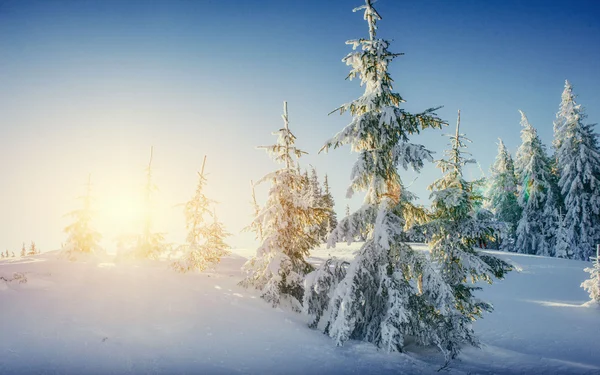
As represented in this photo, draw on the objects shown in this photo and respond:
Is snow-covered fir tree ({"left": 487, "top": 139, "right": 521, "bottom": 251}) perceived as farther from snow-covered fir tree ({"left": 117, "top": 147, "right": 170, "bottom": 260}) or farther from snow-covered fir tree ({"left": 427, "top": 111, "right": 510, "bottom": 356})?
snow-covered fir tree ({"left": 117, "top": 147, "right": 170, "bottom": 260})

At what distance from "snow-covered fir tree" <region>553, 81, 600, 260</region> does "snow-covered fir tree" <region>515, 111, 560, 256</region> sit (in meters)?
2.79

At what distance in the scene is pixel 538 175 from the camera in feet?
119

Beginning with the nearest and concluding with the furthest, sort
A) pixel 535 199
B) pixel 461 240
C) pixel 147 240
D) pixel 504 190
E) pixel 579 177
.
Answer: pixel 461 240
pixel 147 240
pixel 579 177
pixel 535 199
pixel 504 190

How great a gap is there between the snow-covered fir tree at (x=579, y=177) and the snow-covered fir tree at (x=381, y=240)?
104 ft

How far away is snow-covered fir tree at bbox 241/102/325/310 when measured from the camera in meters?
14.8

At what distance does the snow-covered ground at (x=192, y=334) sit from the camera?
895 cm

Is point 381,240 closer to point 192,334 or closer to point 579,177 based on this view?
point 192,334

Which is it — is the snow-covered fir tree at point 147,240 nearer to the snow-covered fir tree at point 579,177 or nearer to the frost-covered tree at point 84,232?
the frost-covered tree at point 84,232

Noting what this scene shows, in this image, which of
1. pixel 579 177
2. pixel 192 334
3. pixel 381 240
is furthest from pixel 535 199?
pixel 192 334

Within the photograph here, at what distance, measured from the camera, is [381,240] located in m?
9.95

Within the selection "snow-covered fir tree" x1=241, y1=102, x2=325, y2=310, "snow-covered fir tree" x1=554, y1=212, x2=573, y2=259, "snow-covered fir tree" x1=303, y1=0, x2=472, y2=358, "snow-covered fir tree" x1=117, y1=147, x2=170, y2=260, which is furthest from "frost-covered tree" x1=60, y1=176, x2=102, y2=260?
"snow-covered fir tree" x1=554, y1=212, x2=573, y2=259

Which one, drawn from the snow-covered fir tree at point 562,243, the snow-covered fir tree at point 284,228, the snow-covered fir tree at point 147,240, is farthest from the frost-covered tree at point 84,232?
the snow-covered fir tree at point 562,243

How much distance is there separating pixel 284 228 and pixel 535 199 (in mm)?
34876

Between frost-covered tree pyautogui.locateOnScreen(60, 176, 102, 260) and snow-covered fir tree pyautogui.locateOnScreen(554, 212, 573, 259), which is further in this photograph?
snow-covered fir tree pyautogui.locateOnScreen(554, 212, 573, 259)
